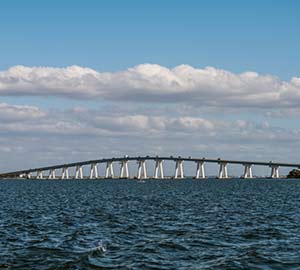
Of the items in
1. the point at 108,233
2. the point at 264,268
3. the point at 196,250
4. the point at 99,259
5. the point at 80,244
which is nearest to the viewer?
the point at 264,268

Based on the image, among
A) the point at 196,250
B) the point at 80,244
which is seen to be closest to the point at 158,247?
the point at 196,250

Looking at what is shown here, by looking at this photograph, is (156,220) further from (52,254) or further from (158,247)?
(52,254)

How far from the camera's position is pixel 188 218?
51.4 metres

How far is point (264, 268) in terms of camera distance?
27.8 meters

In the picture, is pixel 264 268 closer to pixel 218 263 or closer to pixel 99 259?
pixel 218 263

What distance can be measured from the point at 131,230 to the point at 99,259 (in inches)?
476

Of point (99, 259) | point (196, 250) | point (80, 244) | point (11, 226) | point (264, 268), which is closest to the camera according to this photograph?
point (264, 268)

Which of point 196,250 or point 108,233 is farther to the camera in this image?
point 108,233

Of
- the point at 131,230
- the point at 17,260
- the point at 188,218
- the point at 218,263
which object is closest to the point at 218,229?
the point at 131,230

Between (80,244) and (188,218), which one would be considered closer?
(80,244)

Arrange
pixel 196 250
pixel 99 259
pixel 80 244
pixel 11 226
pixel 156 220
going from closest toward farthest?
pixel 99 259 < pixel 196 250 < pixel 80 244 < pixel 11 226 < pixel 156 220

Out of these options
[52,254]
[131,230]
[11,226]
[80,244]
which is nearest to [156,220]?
[131,230]

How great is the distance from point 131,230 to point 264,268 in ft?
51.0

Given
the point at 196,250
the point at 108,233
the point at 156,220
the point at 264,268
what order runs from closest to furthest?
the point at 264,268, the point at 196,250, the point at 108,233, the point at 156,220
